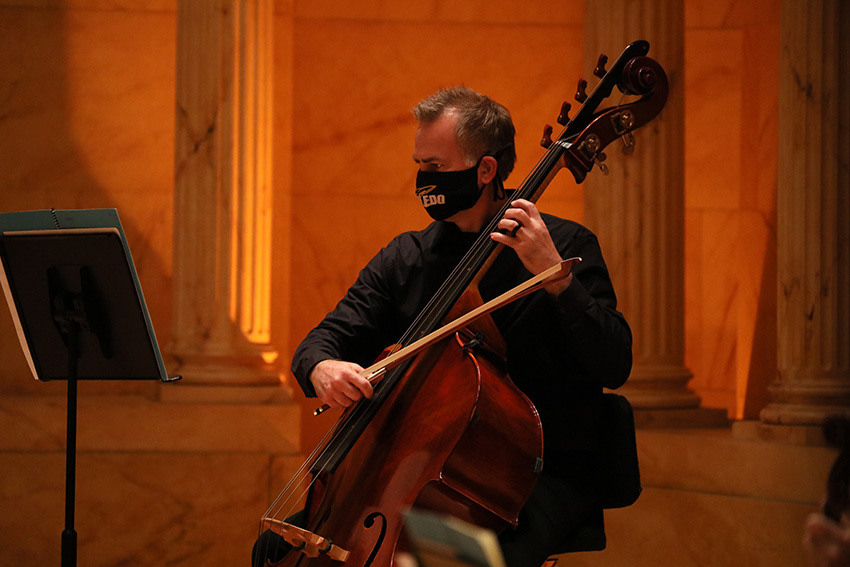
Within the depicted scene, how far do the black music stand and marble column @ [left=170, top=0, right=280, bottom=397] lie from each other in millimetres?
1445

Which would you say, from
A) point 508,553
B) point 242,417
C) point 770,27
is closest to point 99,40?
point 242,417

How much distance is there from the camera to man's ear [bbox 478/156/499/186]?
2223 mm

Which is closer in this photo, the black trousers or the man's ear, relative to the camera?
the black trousers

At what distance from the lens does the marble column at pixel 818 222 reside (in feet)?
11.1

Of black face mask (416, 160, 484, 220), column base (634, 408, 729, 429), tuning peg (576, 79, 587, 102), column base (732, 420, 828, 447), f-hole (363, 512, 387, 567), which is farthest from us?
column base (634, 408, 729, 429)

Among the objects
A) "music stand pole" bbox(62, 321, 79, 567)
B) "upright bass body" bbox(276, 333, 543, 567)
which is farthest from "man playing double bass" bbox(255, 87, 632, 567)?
"music stand pole" bbox(62, 321, 79, 567)

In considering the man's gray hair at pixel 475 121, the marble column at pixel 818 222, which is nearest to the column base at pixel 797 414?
the marble column at pixel 818 222

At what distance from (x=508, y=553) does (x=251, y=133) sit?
98.1 inches

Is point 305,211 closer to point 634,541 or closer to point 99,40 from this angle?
point 99,40

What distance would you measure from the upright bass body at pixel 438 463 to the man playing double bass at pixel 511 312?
122mm

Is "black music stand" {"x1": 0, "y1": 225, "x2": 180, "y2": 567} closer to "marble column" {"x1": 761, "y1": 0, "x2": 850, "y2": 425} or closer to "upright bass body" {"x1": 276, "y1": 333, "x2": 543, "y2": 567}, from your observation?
"upright bass body" {"x1": 276, "y1": 333, "x2": 543, "y2": 567}

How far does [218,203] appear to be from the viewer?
3.81 m

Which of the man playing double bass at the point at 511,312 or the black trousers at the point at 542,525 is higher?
the man playing double bass at the point at 511,312

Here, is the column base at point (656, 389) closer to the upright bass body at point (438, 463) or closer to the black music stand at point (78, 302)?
the upright bass body at point (438, 463)
